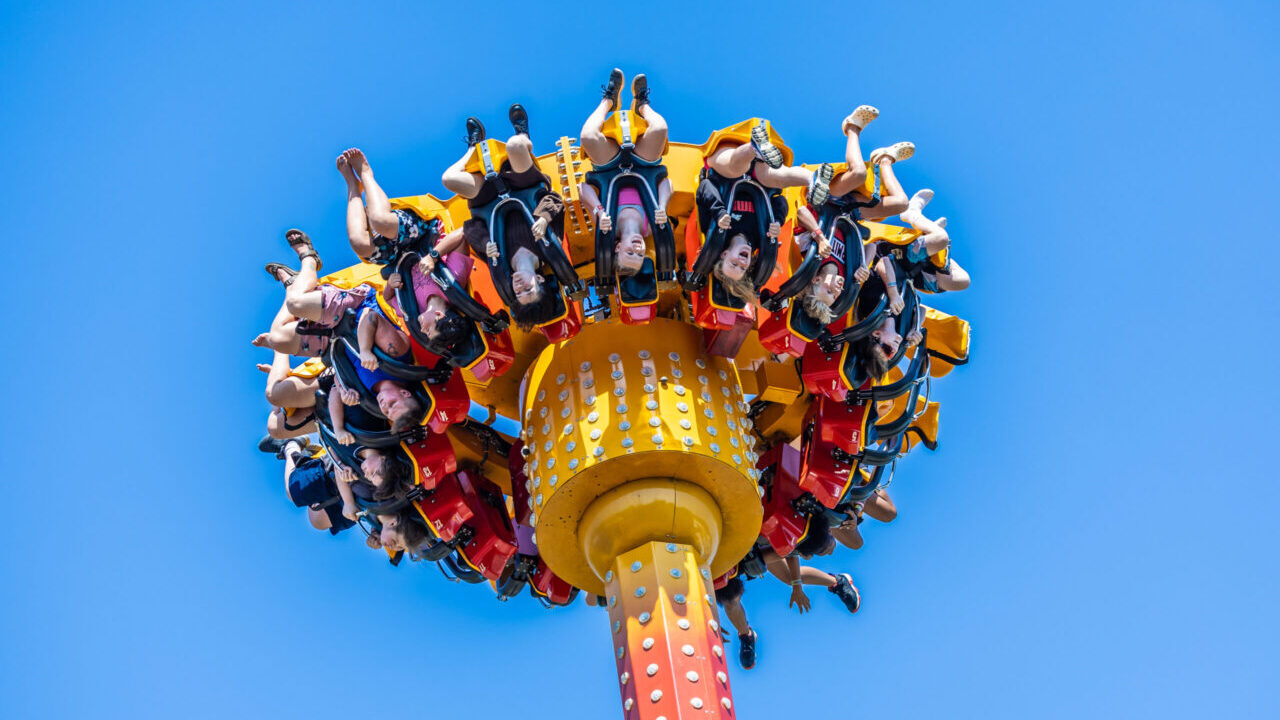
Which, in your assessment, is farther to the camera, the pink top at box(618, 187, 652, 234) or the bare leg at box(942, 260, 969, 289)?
the bare leg at box(942, 260, 969, 289)

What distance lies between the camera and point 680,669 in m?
12.0

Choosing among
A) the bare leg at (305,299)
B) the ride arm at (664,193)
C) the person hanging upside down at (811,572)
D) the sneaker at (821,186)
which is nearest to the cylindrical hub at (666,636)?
the person hanging upside down at (811,572)

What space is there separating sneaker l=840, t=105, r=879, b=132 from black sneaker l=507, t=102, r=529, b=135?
3.36m

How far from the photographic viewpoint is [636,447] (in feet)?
41.9

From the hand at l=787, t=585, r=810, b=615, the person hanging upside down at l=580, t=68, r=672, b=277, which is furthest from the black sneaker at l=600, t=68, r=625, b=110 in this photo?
the hand at l=787, t=585, r=810, b=615

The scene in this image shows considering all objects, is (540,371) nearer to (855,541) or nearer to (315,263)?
(315,263)

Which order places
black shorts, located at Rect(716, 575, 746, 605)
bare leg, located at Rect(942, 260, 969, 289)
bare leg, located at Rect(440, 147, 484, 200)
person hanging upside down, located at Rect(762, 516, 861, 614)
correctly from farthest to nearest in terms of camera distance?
black shorts, located at Rect(716, 575, 746, 605), person hanging upside down, located at Rect(762, 516, 861, 614), bare leg, located at Rect(942, 260, 969, 289), bare leg, located at Rect(440, 147, 484, 200)

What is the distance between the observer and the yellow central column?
12.4 m

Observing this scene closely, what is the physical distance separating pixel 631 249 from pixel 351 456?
4105mm

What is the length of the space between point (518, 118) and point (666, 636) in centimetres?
518

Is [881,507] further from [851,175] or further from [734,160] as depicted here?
[734,160]

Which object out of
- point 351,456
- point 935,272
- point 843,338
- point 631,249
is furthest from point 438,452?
point 935,272

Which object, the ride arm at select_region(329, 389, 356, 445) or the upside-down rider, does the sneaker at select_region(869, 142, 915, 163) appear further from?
the ride arm at select_region(329, 389, 356, 445)

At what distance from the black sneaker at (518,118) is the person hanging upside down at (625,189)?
0.62 m
